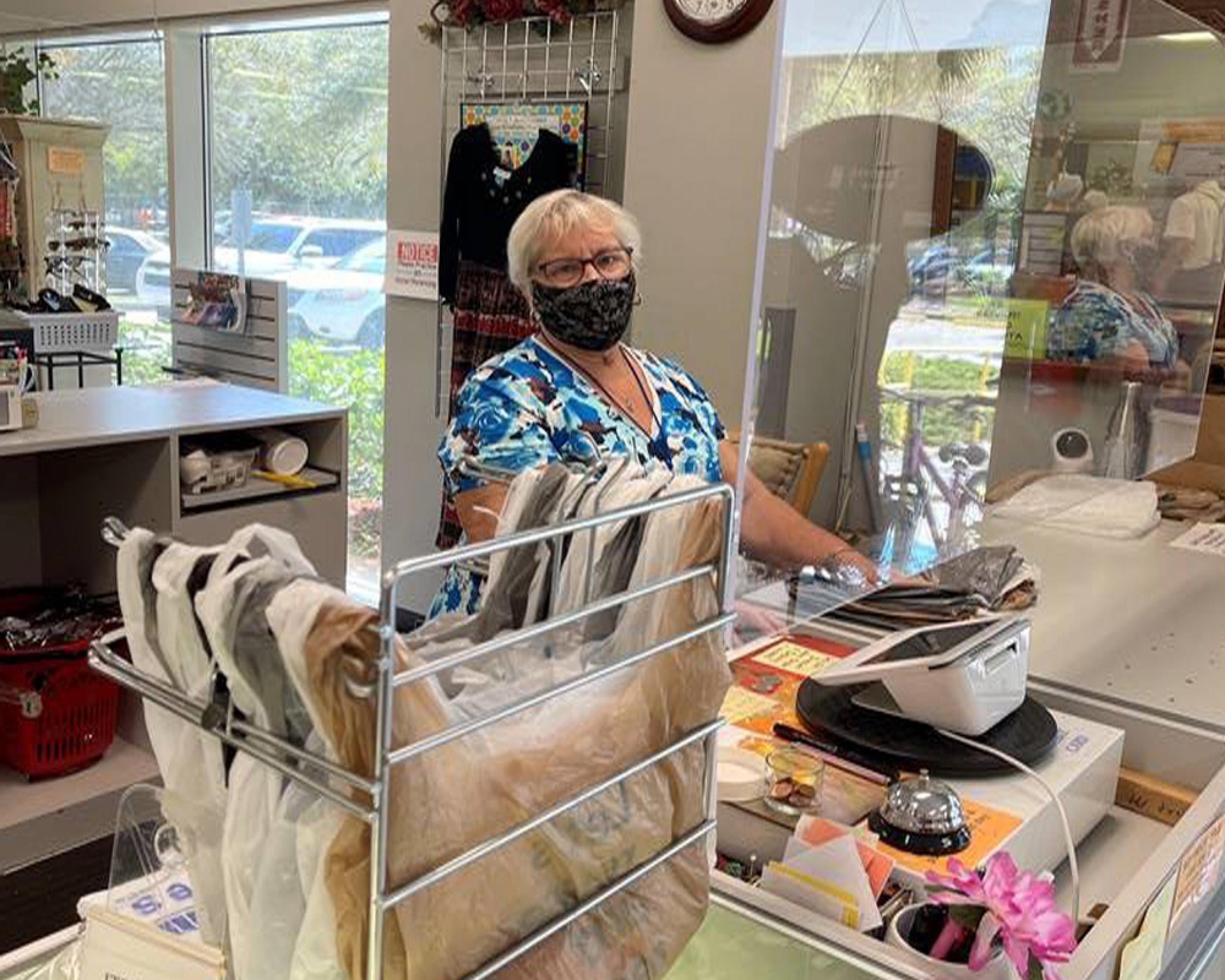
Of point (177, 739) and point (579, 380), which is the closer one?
point (177, 739)

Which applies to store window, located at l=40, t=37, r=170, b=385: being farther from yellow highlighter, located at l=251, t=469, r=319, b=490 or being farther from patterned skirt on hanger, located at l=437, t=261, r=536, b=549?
yellow highlighter, located at l=251, t=469, r=319, b=490

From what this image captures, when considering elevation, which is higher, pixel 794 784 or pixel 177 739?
pixel 177 739

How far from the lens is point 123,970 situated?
0.72 meters

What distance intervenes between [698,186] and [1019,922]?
2.77 meters

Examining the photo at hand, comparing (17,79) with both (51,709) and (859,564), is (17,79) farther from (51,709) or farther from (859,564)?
(859,564)

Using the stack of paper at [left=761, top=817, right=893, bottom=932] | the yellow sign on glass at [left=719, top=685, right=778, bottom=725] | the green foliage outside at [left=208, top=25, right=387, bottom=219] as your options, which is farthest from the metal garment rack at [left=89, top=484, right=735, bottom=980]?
the green foliage outside at [left=208, top=25, right=387, bottom=219]

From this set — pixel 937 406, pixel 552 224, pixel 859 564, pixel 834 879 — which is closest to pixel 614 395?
pixel 552 224

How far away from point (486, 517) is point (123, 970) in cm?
69

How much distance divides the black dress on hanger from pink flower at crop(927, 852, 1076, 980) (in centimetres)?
293

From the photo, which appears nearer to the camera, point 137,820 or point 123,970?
point 123,970

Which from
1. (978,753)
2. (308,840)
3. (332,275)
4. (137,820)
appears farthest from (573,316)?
(332,275)

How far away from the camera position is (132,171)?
19.2ft

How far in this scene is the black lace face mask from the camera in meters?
1.97

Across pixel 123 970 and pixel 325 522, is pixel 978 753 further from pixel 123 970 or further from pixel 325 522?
pixel 325 522
